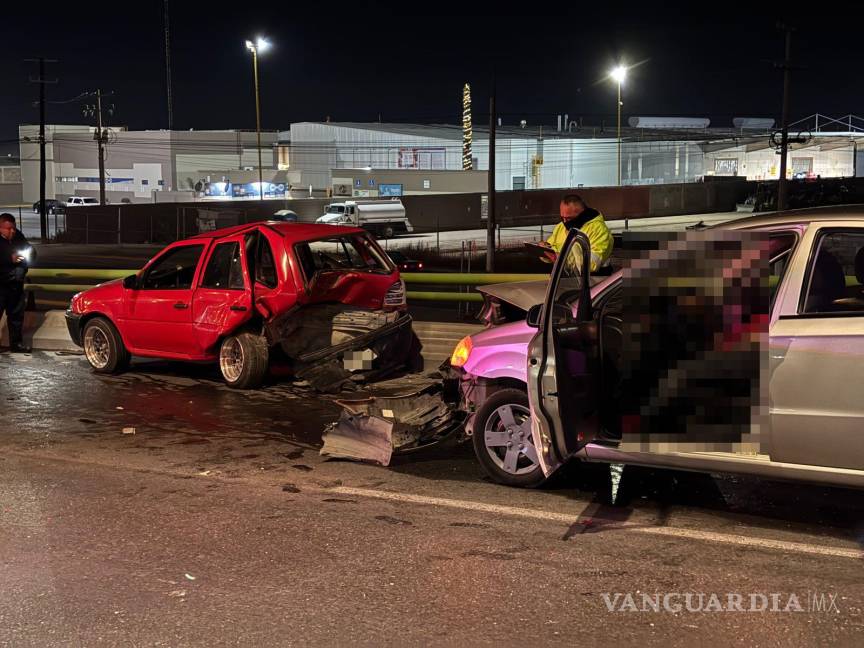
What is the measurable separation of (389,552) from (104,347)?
7.30m

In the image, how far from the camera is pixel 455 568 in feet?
15.9

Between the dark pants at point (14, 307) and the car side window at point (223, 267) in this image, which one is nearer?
the car side window at point (223, 267)

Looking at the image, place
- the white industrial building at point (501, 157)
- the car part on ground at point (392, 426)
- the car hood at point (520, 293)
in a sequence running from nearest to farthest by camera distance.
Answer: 1. the car part on ground at point (392, 426)
2. the car hood at point (520, 293)
3. the white industrial building at point (501, 157)

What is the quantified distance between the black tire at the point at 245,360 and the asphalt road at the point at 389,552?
6.95ft

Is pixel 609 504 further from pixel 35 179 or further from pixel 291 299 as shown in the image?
pixel 35 179

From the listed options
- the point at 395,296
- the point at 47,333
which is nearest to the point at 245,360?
the point at 395,296

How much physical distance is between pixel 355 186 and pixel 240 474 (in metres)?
65.4

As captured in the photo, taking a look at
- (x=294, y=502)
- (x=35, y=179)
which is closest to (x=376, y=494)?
(x=294, y=502)

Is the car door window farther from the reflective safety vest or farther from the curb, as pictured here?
the curb

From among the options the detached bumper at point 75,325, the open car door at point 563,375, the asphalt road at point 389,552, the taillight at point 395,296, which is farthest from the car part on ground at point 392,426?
the detached bumper at point 75,325

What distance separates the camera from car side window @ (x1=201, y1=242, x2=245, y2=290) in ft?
33.3

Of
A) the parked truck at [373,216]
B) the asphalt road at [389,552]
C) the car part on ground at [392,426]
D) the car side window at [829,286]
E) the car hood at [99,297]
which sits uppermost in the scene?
the parked truck at [373,216]

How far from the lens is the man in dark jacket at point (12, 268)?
1225cm

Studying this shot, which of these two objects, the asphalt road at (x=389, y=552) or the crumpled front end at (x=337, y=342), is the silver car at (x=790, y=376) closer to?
the asphalt road at (x=389, y=552)
